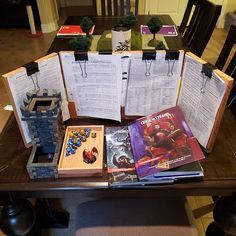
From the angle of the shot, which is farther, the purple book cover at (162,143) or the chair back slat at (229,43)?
the chair back slat at (229,43)

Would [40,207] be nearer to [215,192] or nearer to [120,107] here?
[120,107]

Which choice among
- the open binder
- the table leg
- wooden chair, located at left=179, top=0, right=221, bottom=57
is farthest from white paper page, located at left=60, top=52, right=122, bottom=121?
wooden chair, located at left=179, top=0, right=221, bottom=57

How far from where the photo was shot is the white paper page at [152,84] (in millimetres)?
773

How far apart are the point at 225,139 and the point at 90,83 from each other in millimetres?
483

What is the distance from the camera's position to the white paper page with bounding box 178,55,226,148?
680 mm

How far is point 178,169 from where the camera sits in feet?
2.15

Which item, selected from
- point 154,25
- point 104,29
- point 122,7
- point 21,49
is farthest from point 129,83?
point 21,49

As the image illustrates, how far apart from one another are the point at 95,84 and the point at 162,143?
29 centimetres

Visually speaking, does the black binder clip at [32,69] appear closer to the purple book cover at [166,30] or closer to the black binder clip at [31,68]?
the black binder clip at [31,68]

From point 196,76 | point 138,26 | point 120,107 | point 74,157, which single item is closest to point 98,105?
point 120,107

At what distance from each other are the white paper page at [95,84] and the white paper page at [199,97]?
22 centimetres

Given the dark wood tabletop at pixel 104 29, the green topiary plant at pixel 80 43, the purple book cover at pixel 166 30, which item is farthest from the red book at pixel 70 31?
the green topiary plant at pixel 80 43

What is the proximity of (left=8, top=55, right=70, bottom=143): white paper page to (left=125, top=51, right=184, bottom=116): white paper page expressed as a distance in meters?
0.24

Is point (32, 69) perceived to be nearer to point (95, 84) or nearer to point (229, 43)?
point (95, 84)
